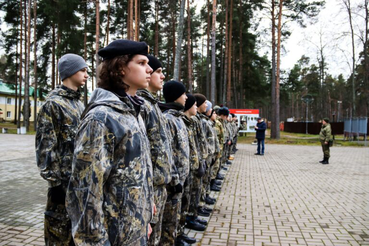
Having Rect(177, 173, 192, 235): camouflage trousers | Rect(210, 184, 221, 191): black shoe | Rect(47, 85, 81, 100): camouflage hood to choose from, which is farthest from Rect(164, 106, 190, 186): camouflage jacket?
Rect(210, 184, 221, 191): black shoe

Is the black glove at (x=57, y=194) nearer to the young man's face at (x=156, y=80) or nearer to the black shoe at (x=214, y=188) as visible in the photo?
the young man's face at (x=156, y=80)

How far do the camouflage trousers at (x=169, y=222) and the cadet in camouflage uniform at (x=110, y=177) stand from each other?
150 centimetres


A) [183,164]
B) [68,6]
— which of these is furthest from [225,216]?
[68,6]

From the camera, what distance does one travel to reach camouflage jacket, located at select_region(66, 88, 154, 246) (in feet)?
4.92

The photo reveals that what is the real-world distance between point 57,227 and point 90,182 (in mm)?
1046

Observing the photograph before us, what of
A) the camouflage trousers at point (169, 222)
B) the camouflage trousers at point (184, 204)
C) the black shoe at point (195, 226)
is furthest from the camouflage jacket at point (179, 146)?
the black shoe at point (195, 226)

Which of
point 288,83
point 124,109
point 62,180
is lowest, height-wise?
point 62,180

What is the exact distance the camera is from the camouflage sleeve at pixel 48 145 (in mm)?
2418

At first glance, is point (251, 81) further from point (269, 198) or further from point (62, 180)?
point (62, 180)

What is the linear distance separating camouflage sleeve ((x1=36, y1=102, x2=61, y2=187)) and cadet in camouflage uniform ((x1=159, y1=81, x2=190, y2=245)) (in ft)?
3.72

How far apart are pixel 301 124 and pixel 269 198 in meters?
38.2

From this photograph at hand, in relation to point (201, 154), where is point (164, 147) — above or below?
above

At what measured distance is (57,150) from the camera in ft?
8.33

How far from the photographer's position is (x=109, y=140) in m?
1.58
